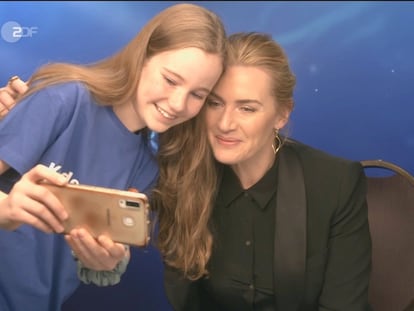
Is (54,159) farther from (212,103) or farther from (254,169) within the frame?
(254,169)

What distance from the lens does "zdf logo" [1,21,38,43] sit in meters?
1.54

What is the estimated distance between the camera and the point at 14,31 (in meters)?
1.55

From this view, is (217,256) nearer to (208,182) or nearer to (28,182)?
(208,182)

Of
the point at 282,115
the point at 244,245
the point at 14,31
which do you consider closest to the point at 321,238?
the point at 244,245

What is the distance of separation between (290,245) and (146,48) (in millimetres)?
561

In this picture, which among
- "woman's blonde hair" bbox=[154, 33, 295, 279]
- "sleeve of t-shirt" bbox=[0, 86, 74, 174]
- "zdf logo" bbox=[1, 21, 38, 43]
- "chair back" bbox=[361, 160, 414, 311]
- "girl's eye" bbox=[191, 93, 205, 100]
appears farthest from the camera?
"zdf logo" bbox=[1, 21, 38, 43]

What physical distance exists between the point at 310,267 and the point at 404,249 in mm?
307

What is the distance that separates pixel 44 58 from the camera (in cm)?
159

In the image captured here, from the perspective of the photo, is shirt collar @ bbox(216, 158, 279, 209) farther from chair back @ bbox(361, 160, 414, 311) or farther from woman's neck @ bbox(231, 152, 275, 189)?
chair back @ bbox(361, 160, 414, 311)

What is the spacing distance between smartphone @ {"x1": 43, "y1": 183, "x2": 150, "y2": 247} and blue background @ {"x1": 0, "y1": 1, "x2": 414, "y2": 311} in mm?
812

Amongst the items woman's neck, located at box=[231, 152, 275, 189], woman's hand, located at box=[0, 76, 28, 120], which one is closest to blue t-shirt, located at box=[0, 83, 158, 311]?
woman's hand, located at box=[0, 76, 28, 120]

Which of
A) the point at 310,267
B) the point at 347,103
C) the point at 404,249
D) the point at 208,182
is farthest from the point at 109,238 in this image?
the point at 347,103

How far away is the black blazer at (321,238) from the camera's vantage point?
119 cm

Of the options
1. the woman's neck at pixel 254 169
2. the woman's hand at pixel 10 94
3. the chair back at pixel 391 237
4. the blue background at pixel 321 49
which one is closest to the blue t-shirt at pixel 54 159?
the woman's hand at pixel 10 94
